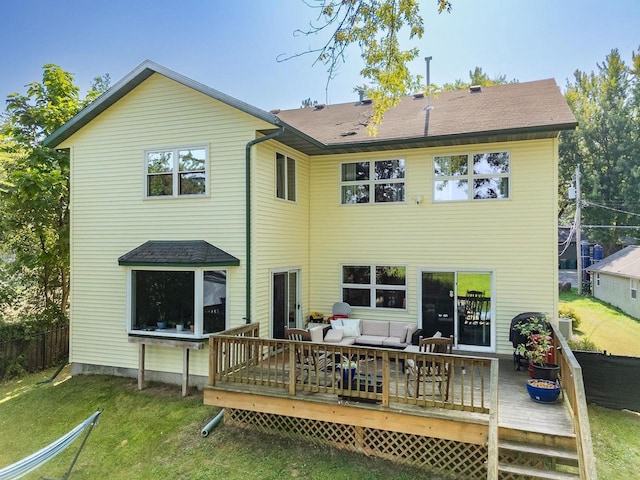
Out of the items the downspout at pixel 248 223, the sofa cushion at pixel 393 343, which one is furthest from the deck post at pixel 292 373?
the sofa cushion at pixel 393 343

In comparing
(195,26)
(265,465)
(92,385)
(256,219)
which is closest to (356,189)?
(256,219)

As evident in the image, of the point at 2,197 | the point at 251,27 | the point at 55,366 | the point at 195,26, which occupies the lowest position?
the point at 55,366

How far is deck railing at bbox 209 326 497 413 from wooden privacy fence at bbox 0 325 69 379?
776 centimetres

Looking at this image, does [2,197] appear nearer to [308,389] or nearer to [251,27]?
[251,27]

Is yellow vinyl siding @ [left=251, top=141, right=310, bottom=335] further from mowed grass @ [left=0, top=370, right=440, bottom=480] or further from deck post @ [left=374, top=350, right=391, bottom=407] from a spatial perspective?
deck post @ [left=374, top=350, right=391, bottom=407]

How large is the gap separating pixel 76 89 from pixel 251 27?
9.42 meters

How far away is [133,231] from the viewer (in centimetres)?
985

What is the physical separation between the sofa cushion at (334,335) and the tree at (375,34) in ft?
18.0

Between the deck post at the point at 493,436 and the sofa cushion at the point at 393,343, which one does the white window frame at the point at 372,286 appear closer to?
the sofa cushion at the point at 393,343

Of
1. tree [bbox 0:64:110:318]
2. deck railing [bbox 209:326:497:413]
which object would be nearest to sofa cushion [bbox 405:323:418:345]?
deck railing [bbox 209:326:497:413]

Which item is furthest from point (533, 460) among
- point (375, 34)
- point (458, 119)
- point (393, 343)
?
point (458, 119)

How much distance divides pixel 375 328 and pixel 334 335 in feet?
3.59

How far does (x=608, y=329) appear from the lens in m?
16.4

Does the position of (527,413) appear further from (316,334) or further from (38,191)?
(38,191)
